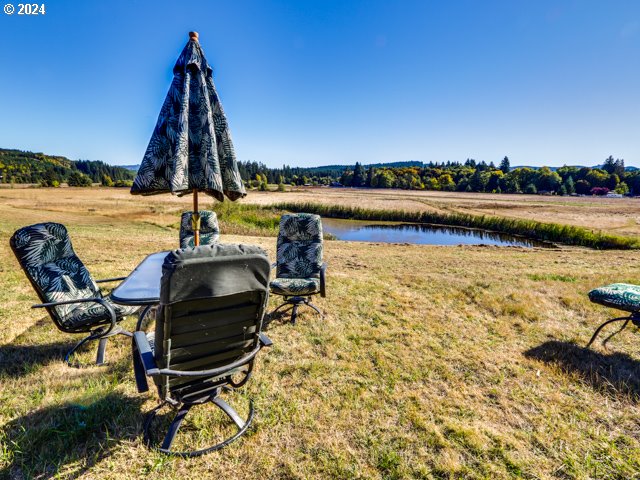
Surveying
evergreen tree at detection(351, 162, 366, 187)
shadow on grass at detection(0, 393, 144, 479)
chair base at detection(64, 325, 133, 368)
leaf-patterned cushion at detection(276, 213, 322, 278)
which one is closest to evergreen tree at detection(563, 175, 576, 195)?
evergreen tree at detection(351, 162, 366, 187)

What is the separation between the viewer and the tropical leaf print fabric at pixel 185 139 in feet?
9.67

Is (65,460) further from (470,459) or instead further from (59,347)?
(470,459)

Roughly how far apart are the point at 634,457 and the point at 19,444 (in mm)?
4726

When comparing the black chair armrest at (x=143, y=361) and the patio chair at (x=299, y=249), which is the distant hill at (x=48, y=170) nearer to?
the patio chair at (x=299, y=249)

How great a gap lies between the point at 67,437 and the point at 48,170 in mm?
95570

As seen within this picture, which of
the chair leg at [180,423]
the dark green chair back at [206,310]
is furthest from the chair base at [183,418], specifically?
the dark green chair back at [206,310]

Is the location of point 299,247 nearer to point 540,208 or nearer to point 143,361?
point 143,361

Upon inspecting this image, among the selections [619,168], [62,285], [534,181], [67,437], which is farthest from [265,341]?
[619,168]

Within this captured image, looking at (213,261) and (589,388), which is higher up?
(213,261)

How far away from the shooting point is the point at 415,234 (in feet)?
84.2

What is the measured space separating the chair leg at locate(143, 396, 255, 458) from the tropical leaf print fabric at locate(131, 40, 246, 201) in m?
1.98

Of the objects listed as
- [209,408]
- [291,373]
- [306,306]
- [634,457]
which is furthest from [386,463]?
[306,306]

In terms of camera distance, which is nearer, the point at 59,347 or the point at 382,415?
the point at 382,415

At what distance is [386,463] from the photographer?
2.25 metres
